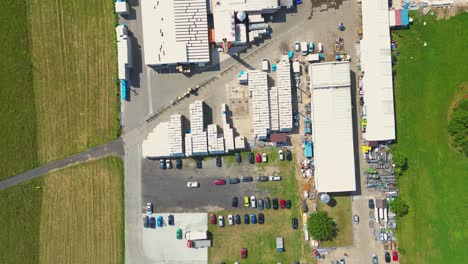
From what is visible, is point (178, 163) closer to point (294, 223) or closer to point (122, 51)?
point (122, 51)

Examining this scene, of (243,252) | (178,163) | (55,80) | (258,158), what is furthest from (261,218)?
(55,80)

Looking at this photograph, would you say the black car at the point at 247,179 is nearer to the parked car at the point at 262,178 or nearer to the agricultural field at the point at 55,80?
the parked car at the point at 262,178

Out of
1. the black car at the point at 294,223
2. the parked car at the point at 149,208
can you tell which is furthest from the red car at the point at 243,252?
the parked car at the point at 149,208

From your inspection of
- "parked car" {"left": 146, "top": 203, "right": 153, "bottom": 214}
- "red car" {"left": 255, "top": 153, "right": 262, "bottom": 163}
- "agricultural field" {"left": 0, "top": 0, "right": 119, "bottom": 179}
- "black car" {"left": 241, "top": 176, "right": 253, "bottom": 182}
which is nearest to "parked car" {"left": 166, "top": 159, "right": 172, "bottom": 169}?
"parked car" {"left": 146, "top": 203, "right": 153, "bottom": 214}

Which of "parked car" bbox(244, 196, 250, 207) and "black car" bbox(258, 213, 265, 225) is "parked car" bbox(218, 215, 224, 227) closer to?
"parked car" bbox(244, 196, 250, 207)

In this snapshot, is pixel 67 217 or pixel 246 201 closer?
pixel 67 217

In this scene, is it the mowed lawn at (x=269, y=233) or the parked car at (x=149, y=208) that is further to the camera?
the mowed lawn at (x=269, y=233)

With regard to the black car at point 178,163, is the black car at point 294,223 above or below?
below
